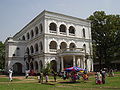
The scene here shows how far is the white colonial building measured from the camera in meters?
34.9

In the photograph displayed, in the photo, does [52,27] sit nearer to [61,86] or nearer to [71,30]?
[71,30]

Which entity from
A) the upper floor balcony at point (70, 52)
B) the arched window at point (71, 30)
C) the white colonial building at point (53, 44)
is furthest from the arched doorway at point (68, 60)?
the arched window at point (71, 30)

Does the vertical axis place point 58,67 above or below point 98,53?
below

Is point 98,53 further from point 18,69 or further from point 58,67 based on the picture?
point 18,69

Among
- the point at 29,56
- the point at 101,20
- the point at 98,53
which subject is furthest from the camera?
the point at 98,53

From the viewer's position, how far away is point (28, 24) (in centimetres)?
4347

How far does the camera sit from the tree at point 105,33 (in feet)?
145

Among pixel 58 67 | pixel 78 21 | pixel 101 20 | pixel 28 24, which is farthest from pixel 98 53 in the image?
pixel 28 24

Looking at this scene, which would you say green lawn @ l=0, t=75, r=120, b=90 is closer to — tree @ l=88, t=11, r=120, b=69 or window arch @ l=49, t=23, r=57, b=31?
window arch @ l=49, t=23, r=57, b=31

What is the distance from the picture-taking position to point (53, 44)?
39219 millimetres

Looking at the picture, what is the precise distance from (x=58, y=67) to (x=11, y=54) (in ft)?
45.8

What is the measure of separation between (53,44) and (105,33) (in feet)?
49.8

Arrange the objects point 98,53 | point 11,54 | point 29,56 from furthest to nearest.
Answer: point 98,53 → point 11,54 → point 29,56

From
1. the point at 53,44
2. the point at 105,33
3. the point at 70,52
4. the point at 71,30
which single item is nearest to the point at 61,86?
the point at 70,52
